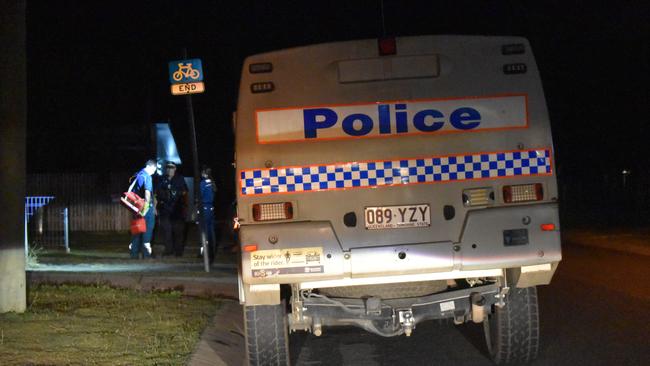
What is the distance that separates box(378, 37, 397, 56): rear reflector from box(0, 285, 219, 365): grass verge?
2969 mm

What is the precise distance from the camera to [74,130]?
112 ft

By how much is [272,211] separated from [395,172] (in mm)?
968

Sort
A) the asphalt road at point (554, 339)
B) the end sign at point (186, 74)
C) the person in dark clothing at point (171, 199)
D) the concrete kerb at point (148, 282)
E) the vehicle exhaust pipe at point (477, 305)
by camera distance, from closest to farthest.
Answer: the vehicle exhaust pipe at point (477, 305), the asphalt road at point (554, 339), the concrete kerb at point (148, 282), the end sign at point (186, 74), the person in dark clothing at point (171, 199)

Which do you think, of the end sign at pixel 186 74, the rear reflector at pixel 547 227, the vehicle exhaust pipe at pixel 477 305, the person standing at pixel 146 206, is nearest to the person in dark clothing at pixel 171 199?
the person standing at pixel 146 206

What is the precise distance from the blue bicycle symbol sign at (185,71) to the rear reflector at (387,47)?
253 inches

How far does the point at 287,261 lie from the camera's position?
6109 mm

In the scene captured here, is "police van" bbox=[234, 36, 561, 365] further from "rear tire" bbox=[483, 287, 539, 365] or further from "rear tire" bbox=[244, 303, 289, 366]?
"rear tire" bbox=[483, 287, 539, 365]

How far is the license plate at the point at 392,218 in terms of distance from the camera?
6211mm

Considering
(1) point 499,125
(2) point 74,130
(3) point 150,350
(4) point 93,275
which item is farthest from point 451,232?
(2) point 74,130

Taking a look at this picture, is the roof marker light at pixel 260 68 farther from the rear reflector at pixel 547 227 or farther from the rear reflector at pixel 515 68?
the rear reflector at pixel 547 227

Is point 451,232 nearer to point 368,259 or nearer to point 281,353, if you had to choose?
point 368,259

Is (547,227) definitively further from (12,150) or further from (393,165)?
(12,150)

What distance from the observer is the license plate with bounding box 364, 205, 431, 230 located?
6211 mm

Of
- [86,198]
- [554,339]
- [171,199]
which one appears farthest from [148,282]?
[86,198]
